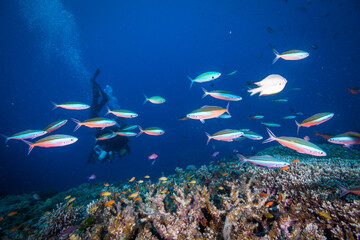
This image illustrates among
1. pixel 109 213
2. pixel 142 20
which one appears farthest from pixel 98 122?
pixel 142 20

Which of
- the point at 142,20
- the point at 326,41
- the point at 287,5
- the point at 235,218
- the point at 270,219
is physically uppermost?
the point at 142,20

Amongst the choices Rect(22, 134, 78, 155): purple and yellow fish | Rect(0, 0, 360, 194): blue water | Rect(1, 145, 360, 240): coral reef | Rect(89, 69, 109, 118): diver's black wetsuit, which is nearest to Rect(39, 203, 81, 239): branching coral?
Rect(1, 145, 360, 240): coral reef

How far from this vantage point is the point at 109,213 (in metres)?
3.24

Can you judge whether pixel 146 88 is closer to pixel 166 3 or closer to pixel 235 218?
pixel 166 3

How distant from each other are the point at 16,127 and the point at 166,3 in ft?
417

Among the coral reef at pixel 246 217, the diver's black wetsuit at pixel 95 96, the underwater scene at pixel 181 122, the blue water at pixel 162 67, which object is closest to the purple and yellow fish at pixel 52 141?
the underwater scene at pixel 181 122

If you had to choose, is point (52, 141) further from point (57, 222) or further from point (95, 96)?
point (95, 96)

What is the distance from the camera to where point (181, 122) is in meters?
54.0

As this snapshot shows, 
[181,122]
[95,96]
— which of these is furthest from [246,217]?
[181,122]

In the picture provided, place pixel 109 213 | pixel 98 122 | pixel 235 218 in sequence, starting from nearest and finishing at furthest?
pixel 235 218, pixel 109 213, pixel 98 122

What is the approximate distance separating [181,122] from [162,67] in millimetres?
86549

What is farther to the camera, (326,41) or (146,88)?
(146,88)

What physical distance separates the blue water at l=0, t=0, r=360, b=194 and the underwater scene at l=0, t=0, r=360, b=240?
2.46ft

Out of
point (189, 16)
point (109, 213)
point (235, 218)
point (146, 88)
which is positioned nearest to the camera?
point (235, 218)
